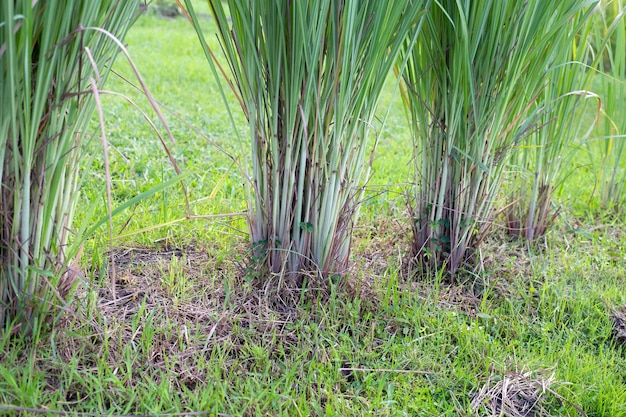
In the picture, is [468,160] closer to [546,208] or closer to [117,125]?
[546,208]

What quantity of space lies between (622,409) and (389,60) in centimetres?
121

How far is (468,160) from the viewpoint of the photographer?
2318mm

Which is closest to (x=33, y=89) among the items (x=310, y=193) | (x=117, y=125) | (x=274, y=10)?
(x=274, y=10)

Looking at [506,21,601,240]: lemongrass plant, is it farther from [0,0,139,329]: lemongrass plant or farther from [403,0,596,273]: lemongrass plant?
[0,0,139,329]: lemongrass plant

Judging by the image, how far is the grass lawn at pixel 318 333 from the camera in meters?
1.68

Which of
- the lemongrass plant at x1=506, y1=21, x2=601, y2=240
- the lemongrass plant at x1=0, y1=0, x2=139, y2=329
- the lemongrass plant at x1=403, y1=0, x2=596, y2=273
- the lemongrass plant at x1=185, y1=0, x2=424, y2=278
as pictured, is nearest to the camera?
the lemongrass plant at x1=0, y1=0, x2=139, y2=329

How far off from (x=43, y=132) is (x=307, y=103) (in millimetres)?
719

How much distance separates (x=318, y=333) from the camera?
198cm

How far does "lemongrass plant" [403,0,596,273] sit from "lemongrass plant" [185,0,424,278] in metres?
0.21

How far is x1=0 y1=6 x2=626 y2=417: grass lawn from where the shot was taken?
5.51 feet

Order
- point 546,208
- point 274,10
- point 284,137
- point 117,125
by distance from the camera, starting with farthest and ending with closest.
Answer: point 117,125 < point 546,208 < point 284,137 < point 274,10

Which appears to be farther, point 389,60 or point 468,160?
point 468,160

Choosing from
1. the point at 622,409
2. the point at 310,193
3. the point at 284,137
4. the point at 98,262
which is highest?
the point at 284,137

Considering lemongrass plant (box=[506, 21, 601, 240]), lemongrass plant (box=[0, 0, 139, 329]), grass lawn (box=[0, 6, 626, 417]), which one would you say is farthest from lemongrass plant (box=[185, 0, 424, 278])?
lemongrass plant (box=[506, 21, 601, 240])
